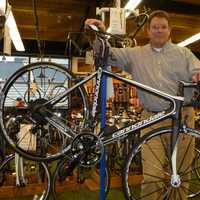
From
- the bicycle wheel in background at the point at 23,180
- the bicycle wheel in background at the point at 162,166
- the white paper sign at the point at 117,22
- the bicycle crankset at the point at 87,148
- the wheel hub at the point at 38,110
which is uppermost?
the white paper sign at the point at 117,22

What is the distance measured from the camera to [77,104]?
3.09 meters

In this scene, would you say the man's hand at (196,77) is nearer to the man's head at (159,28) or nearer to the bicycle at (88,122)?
the bicycle at (88,122)

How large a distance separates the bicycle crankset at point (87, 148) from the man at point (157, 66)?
0.62 metres

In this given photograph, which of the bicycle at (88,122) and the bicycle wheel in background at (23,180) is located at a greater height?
the bicycle at (88,122)

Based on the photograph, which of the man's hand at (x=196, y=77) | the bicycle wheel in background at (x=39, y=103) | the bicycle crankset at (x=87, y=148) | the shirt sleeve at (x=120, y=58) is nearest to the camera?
the bicycle crankset at (x=87, y=148)

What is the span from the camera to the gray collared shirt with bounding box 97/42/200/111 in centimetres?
306

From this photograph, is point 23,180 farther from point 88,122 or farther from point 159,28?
point 159,28

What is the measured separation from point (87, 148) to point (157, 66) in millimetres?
1016

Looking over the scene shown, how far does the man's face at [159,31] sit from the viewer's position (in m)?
3.00

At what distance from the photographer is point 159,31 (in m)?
3.03

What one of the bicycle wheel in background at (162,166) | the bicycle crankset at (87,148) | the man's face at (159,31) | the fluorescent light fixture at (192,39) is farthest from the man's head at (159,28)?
the fluorescent light fixture at (192,39)

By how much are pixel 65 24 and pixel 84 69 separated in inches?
167

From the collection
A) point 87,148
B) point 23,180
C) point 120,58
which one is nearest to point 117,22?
point 120,58

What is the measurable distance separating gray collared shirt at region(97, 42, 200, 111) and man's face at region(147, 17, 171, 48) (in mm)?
93
